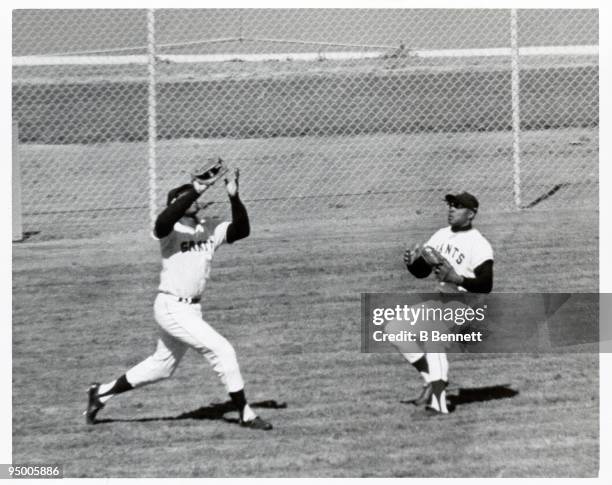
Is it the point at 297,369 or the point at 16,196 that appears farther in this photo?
the point at 16,196

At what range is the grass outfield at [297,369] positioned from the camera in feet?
24.1

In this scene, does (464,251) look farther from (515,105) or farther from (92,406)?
(515,105)

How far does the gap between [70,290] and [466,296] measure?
14.4 ft

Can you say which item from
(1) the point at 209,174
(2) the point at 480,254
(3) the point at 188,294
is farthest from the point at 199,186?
(2) the point at 480,254

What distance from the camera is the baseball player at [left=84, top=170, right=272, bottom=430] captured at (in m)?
7.66

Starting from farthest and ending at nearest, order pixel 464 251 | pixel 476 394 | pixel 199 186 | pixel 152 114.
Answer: pixel 152 114 < pixel 476 394 < pixel 464 251 < pixel 199 186

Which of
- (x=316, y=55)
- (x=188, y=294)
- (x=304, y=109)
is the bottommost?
(x=188, y=294)

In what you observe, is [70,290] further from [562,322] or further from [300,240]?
[562,322]

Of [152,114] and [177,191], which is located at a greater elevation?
[152,114]

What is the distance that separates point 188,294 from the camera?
777 cm

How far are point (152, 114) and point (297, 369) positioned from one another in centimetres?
392

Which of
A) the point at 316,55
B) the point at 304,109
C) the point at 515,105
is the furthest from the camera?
the point at 304,109

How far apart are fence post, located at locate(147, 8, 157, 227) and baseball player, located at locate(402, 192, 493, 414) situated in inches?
183

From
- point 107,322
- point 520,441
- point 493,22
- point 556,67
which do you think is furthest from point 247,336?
point 556,67
